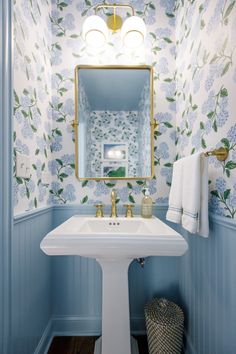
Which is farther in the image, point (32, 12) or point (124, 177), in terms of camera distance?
point (124, 177)

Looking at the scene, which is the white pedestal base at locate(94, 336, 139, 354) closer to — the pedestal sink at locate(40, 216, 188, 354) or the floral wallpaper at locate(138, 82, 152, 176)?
the pedestal sink at locate(40, 216, 188, 354)

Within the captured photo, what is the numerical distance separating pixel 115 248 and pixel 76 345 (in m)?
0.95

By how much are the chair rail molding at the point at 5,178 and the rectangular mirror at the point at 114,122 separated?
0.55 m

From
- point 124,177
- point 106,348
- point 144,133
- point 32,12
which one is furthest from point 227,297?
point 32,12

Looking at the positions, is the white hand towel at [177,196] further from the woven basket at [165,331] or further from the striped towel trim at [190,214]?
the woven basket at [165,331]

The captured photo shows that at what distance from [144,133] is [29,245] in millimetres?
933

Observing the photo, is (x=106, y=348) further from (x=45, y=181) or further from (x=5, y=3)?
(x=5, y=3)

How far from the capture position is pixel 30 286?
102 cm

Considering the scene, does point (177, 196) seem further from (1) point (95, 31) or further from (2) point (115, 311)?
(1) point (95, 31)

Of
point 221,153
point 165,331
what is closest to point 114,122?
point 221,153

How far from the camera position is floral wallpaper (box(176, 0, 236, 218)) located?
0.77 meters

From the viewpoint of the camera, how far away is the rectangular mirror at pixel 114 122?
1.33 meters

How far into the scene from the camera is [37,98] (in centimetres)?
115

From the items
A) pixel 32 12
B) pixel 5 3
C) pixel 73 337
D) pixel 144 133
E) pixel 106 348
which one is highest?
pixel 32 12
